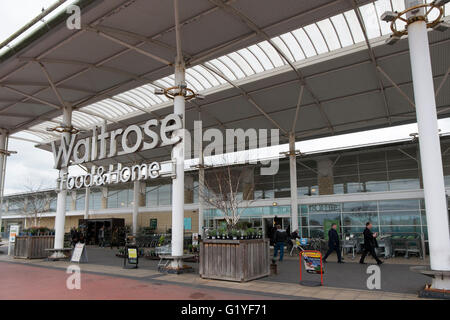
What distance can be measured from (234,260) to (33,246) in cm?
1204

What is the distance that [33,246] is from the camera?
16734 millimetres

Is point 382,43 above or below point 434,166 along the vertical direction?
above

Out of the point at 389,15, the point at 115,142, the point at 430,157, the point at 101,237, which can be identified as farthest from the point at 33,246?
the point at 389,15

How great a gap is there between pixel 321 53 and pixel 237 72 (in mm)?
4385

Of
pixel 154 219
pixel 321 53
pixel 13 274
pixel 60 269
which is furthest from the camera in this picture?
pixel 154 219

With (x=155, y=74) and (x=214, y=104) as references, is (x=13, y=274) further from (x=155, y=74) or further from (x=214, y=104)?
(x=214, y=104)

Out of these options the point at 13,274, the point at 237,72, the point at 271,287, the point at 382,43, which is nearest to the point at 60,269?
the point at 13,274

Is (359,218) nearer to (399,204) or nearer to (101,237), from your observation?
Result: (399,204)

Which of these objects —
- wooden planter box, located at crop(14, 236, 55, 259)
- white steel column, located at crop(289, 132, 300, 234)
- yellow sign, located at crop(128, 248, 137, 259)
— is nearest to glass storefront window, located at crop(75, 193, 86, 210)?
wooden planter box, located at crop(14, 236, 55, 259)

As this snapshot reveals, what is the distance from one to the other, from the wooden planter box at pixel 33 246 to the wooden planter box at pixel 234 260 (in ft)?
35.5

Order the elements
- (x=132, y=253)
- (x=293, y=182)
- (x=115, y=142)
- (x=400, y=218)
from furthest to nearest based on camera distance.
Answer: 1. (x=293, y=182)
2. (x=400, y=218)
3. (x=115, y=142)
4. (x=132, y=253)

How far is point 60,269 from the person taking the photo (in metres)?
12.8

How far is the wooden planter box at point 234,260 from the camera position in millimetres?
9531
